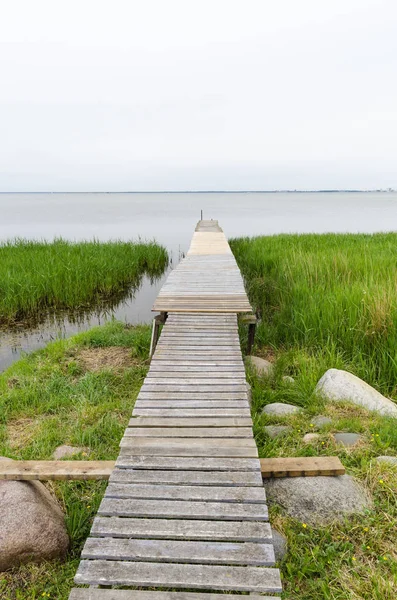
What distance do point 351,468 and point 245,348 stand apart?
3846 mm

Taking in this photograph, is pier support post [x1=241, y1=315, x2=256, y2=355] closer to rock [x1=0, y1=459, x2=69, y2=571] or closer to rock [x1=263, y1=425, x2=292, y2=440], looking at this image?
rock [x1=263, y1=425, x2=292, y2=440]

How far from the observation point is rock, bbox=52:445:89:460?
3.63 m

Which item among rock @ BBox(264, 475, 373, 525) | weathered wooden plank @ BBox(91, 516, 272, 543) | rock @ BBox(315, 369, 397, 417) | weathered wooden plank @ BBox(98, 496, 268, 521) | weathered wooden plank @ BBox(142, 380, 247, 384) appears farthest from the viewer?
rock @ BBox(315, 369, 397, 417)

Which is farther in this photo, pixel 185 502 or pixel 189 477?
pixel 189 477

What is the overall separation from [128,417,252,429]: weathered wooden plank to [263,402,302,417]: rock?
35.5 inches

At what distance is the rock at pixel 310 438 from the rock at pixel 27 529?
7.06ft

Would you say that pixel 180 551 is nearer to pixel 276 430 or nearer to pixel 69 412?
pixel 276 430

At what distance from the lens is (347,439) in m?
3.51

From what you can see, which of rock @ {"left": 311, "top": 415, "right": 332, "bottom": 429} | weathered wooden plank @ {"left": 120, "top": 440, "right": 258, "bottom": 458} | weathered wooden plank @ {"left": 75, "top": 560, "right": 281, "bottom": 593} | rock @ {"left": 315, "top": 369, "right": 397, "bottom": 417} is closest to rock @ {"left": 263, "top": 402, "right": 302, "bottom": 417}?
rock @ {"left": 311, "top": 415, "right": 332, "bottom": 429}

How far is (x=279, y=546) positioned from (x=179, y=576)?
81 centimetres

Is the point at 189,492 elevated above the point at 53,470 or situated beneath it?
elevated above

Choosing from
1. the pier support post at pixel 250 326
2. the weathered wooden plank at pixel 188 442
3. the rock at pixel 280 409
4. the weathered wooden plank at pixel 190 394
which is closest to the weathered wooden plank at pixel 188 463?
the weathered wooden plank at pixel 188 442

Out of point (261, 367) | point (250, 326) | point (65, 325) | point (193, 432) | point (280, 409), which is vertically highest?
point (193, 432)

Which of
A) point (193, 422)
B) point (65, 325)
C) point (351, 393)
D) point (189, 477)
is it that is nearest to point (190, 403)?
point (193, 422)
